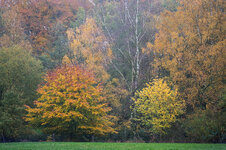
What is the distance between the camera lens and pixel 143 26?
2658 centimetres

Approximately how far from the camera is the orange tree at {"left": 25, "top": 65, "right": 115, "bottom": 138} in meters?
19.3

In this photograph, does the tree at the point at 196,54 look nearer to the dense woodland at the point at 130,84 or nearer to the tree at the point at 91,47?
the dense woodland at the point at 130,84

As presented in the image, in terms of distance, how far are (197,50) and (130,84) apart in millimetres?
7982

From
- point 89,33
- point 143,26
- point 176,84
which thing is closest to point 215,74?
point 176,84

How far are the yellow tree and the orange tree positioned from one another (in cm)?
834

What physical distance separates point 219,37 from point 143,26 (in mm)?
7840

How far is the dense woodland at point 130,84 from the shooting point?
20.2 metres

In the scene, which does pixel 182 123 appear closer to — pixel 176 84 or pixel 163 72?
pixel 176 84

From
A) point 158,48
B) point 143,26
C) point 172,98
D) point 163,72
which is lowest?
point 172,98

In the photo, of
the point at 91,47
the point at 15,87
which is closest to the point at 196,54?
the point at 91,47

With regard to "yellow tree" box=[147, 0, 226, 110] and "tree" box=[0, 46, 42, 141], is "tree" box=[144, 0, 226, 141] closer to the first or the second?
"yellow tree" box=[147, 0, 226, 110]

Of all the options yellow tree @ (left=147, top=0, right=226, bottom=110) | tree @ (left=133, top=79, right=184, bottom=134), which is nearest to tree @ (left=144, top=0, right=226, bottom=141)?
yellow tree @ (left=147, top=0, right=226, bottom=110)

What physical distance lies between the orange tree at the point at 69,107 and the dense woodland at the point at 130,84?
0.27ft

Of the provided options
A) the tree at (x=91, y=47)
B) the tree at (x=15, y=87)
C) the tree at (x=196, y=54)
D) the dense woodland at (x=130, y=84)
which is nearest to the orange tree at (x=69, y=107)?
the dense woodland at (x=130, y=84)
